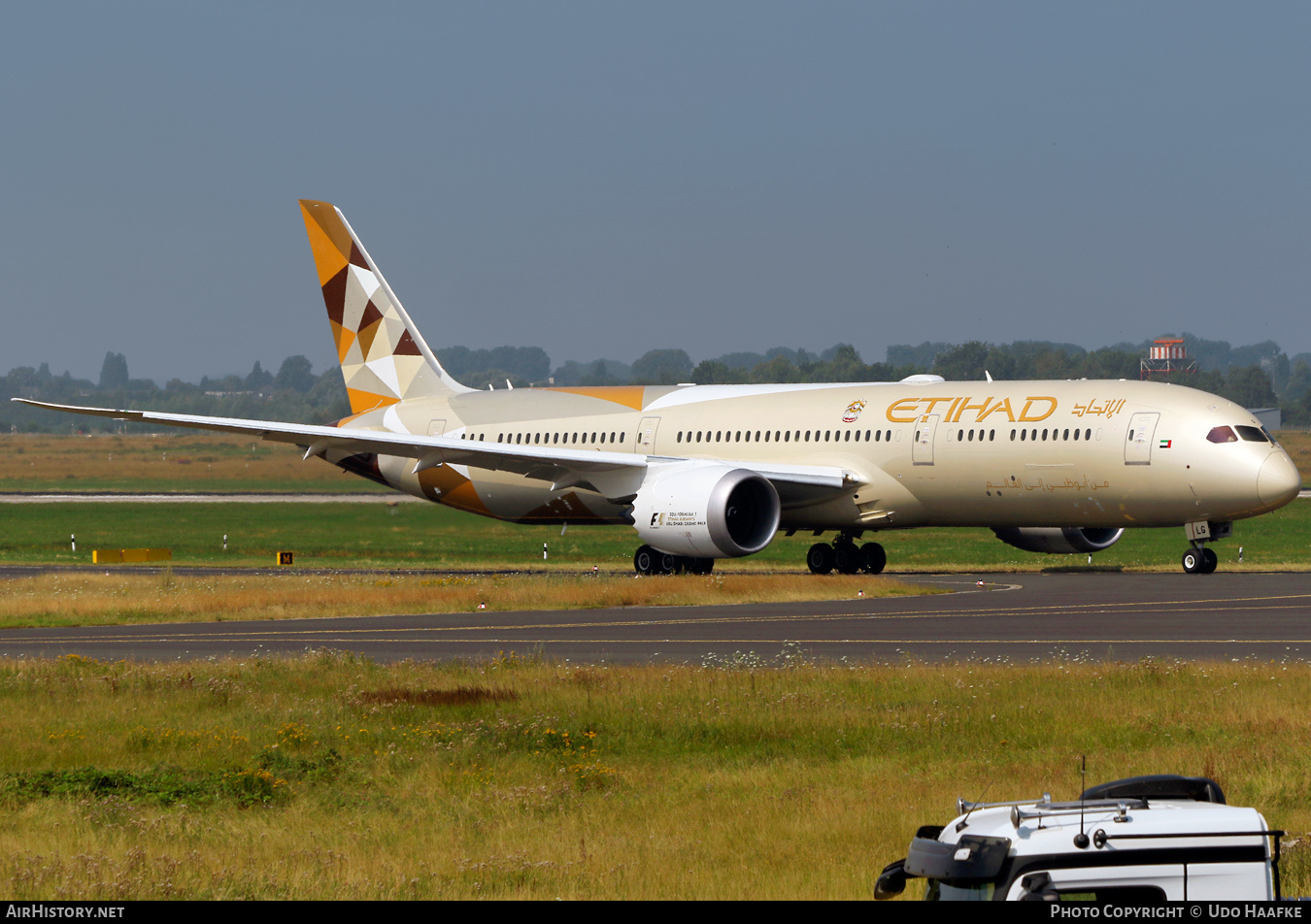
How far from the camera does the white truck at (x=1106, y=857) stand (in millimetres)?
6793

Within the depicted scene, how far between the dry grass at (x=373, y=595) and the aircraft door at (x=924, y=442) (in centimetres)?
337

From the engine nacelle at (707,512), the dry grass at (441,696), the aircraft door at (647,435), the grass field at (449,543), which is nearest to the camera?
the dry grass at (441,696)

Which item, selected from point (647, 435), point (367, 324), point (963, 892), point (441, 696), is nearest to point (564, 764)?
point (441, 696)

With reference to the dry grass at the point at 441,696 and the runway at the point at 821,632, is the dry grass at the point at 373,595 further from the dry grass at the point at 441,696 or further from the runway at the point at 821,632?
the dry grass at the point at 441,696

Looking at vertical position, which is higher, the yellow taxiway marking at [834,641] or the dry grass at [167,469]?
the dry grass at [167,469]

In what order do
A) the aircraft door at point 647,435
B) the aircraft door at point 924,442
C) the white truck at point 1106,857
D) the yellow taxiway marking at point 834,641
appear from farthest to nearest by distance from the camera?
the aircraft door at point 647,435 → the aircraft door at point 924,442 → the yellow taxiway marking at point 834,641 → the white truck at point 1106,857

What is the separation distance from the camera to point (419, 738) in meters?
17.1

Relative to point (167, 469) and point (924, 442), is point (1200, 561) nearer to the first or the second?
point (924, 442)

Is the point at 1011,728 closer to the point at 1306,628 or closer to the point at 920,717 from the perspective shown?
the point at 920,717

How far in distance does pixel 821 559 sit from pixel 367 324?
17.0 metres

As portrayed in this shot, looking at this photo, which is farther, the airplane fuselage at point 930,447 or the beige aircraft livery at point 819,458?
the beige aircraft livery at point 819,458

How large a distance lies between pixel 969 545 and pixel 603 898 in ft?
174

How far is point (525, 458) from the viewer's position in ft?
145

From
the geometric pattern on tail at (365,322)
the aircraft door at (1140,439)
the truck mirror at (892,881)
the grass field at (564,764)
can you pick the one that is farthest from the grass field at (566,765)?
the geometric pattern on tail at (365,322)
